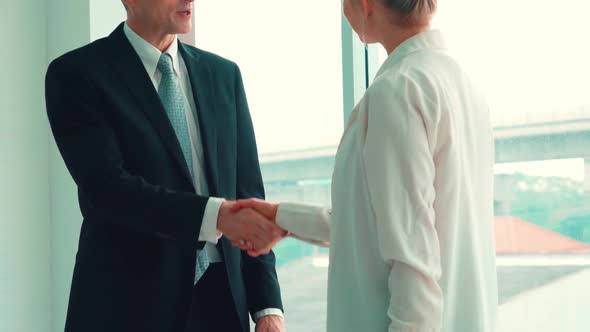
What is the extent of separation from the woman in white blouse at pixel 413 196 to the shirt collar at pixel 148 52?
653 mm

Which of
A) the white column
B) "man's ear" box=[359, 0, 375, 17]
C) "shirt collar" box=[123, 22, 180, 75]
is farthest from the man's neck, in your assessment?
the white column

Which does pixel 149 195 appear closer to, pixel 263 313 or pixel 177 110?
pixel 177 110

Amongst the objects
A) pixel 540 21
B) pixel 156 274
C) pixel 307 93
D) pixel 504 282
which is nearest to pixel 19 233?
pixel 307 93

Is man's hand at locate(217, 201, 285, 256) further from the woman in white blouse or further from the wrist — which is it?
the woman in white blouse

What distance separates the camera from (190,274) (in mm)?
1861

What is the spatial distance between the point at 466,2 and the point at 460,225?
1252 millimetres

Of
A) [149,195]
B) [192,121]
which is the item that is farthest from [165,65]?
[149,195]

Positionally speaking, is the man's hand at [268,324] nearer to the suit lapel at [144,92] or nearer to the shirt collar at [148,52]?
the suit lapel at [144,92]

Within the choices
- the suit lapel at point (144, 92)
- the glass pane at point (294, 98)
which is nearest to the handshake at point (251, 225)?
the suit lapel at point (144, 92)

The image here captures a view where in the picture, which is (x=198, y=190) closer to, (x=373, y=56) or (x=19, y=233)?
(x=373, y=56)

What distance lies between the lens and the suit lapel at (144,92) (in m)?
1.86

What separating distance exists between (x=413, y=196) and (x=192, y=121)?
31.9 inches

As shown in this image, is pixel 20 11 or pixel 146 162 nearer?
pixel 146 162

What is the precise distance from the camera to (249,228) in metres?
1.88
